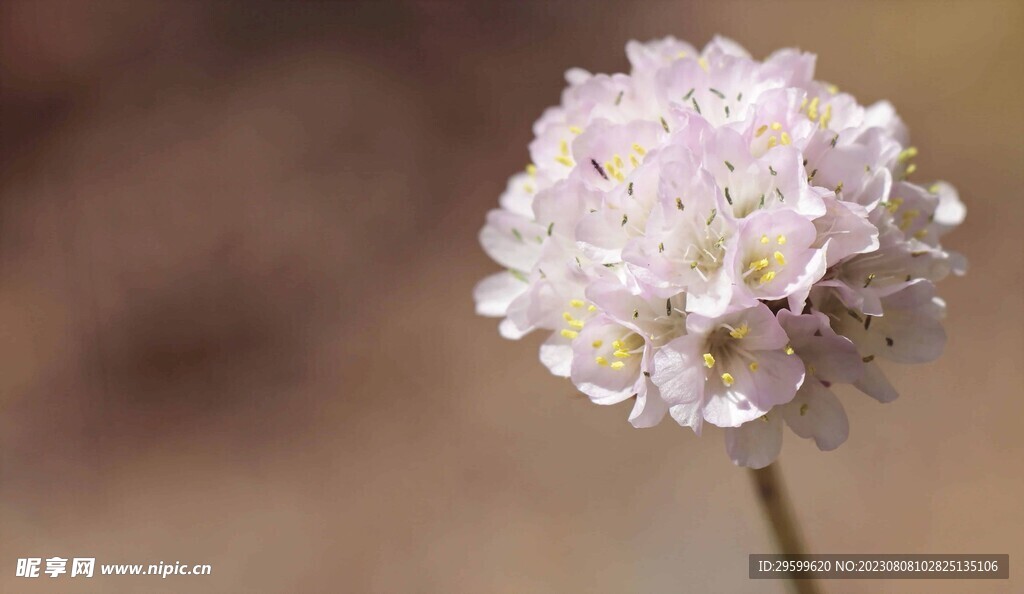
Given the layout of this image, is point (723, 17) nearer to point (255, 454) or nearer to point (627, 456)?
point (627, 456)

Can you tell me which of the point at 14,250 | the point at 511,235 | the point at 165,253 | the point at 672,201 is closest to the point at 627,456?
the point at 511,235

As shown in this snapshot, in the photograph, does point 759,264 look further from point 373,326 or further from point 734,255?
point 373,326

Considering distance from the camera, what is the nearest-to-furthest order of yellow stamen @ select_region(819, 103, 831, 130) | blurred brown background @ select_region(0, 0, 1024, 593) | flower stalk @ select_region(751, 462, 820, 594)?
yellow stamen @ select_region(819, 103, 831, 130) < flower stalk @ select_region(751, 462, 820, 594) < blurred brown background @ select_region(0, 0, 1024, 593)

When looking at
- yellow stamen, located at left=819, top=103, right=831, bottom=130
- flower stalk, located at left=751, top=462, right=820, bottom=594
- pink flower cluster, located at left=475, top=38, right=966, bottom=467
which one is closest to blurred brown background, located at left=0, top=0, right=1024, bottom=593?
flower stalk, located at left=751, top=462, right=820, bottom=594

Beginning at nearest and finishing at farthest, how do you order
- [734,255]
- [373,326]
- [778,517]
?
[734,255] < [778,517] < [373,326]

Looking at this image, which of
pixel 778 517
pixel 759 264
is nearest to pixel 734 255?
pixel 759 264

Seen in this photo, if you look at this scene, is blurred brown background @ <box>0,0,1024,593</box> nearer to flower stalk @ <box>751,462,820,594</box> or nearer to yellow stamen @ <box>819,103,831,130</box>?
flower stalk @ <box>751,462,820,594</box>
